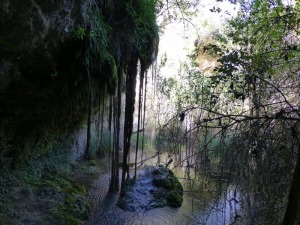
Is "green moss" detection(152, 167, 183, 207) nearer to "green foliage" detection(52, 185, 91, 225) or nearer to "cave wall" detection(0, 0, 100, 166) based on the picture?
"green foliage" detection(52, 185, 91, 225)

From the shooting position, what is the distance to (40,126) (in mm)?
5934

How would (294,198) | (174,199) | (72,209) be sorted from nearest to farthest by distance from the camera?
1. (294,198)
2. (72,209)
3. (174,199)

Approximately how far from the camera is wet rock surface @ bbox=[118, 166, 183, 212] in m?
7.02

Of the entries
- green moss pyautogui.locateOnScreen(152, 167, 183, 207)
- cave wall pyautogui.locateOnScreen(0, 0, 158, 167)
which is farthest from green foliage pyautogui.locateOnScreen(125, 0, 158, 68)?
green moss pyautogui.locateOnScreen(152, 167, 183, 207)

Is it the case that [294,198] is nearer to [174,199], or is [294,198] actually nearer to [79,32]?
[79,32]

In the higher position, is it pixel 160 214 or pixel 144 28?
pixel 144 28

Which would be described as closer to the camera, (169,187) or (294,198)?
(294,198)

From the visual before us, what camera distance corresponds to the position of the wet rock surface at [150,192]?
702cm

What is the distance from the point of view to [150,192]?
759 cm

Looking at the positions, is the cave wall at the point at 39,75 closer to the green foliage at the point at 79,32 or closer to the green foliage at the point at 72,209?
the green foliage at the point at 79,32

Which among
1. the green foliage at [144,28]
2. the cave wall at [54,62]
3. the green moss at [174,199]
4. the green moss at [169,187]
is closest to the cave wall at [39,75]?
the cave wall at [54,62]

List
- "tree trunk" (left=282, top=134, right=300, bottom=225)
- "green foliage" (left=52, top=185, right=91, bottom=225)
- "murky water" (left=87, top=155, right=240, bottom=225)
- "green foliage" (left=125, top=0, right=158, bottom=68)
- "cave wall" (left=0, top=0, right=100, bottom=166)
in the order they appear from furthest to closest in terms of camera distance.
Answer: "murky water" (left=87, top=155, right=240, bottom=225) → "green foliage" (left=125, top=0, right=158, bottom=68) → "green foliage" (left=52, top=185, right=91, bottom=225) → "cave wall" (left=0, top=0, right=100, bottom=166) → "tree trunk" (left=282, top=134, right=300, bottom=225)

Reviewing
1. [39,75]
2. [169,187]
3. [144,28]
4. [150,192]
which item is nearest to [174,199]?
[169,187]

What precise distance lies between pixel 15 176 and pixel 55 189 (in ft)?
2.57
